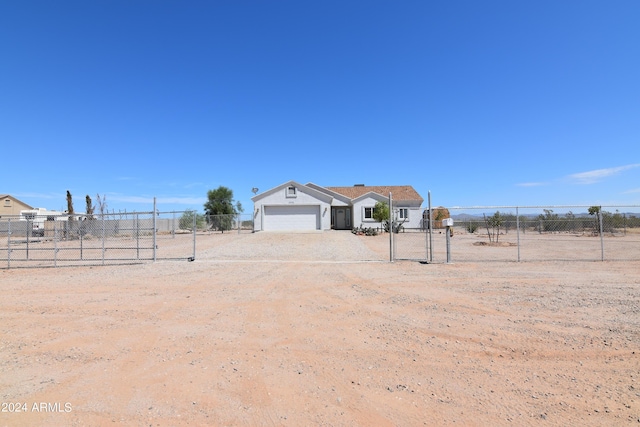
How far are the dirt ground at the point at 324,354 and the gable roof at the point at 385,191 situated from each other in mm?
27433

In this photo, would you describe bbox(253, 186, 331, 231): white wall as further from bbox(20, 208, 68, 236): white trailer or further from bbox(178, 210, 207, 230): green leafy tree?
bbox(20, 208, 68, 236): white trailer

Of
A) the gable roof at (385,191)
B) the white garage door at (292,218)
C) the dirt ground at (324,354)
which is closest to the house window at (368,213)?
→ the gable roof at (385,191)

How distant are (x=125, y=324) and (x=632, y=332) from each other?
784 cm

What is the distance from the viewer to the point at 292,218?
3134 cm

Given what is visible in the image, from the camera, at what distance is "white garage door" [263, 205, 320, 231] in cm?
3128

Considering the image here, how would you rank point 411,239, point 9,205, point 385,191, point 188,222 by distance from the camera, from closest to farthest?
point 411,239 → point 188,222 → point 385,191 → point 9,205

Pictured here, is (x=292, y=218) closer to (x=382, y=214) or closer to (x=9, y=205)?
(x=382, y=214)

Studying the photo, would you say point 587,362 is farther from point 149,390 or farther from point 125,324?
point 125,324

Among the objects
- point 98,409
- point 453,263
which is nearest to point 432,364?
point 98,409

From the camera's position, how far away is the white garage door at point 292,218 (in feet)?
103

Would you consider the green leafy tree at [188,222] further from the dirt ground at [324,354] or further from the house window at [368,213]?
the dirt ground at [324,354]

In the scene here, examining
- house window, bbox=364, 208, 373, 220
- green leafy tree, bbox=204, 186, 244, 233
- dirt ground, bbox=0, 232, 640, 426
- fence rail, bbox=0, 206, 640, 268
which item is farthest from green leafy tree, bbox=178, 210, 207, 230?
dirt ground, bbox=0, 232, 640, 426

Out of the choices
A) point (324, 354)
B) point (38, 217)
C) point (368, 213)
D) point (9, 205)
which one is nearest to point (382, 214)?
point (368, 213)

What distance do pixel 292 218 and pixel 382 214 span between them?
859 cm
